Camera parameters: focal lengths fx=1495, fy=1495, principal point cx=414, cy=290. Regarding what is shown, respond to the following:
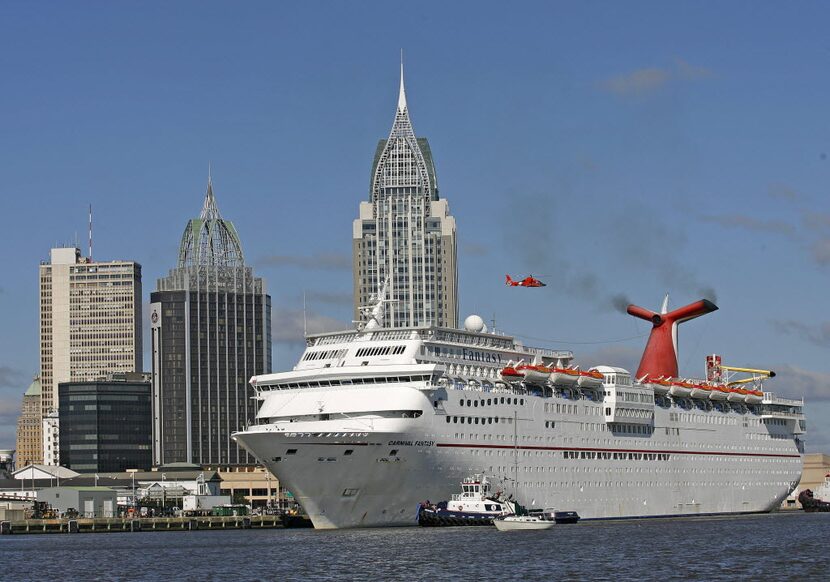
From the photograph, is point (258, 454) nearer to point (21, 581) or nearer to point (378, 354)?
point (378, 354)

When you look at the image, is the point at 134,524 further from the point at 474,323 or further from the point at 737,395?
the point at 737,395

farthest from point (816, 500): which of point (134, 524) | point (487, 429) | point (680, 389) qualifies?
point (134, 524)

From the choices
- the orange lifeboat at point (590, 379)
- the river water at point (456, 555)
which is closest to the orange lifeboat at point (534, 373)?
the orange lifeboat at point (590, 379)

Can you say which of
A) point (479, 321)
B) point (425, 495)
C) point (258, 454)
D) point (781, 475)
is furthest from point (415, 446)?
point (781, 475)

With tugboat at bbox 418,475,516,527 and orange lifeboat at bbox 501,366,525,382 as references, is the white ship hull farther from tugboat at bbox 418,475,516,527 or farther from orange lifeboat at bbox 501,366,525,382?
orange lifeboat at bbox 501,366,525,382

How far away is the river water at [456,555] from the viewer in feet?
226

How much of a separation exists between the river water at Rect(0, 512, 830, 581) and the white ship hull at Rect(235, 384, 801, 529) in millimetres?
2859

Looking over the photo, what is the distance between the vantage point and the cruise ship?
92.6 m

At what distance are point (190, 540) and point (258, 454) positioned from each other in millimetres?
13639

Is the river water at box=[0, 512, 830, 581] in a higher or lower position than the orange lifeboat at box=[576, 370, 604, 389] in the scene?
lower

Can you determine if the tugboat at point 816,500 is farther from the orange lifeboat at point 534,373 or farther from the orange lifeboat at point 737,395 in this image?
the orange lifeboat at point 534,373

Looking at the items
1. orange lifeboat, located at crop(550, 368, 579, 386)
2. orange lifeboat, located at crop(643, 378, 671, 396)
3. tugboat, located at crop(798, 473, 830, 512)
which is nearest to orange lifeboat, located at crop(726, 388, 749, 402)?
orange lifeboat, located at crop(643, 378, 671, 396)

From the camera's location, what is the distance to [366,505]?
93.3m

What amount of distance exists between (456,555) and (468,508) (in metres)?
19.2
